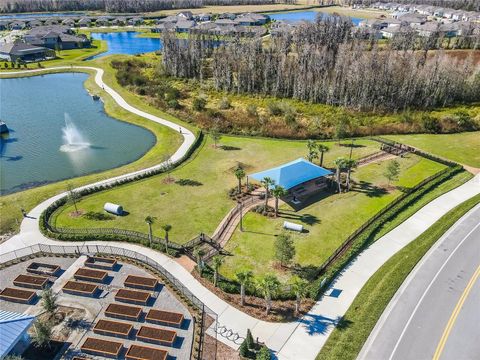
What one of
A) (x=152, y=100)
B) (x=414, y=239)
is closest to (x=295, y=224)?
(x=414, y=239)

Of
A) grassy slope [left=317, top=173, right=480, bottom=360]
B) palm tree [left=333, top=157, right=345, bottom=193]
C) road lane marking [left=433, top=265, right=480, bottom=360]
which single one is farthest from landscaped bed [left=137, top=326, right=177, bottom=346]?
palm tree [left=333, top=157, right=345, bottom=193]

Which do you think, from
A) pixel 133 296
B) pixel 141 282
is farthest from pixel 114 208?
pixel 133 296

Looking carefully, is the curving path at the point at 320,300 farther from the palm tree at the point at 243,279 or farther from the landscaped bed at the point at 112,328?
the landscaped bed at the point at 112,328

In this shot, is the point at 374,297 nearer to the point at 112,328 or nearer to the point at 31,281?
the point at 112,328

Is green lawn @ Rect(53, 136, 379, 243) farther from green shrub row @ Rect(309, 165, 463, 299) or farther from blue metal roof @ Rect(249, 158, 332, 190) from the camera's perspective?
green shrub row @ Rect(309, 165, 463, 299)

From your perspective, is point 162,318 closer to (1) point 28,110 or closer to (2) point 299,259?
(2) point 299,259

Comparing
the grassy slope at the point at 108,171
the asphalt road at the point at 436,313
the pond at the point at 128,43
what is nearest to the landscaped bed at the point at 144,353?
the asphalt road at the point at 436,313
